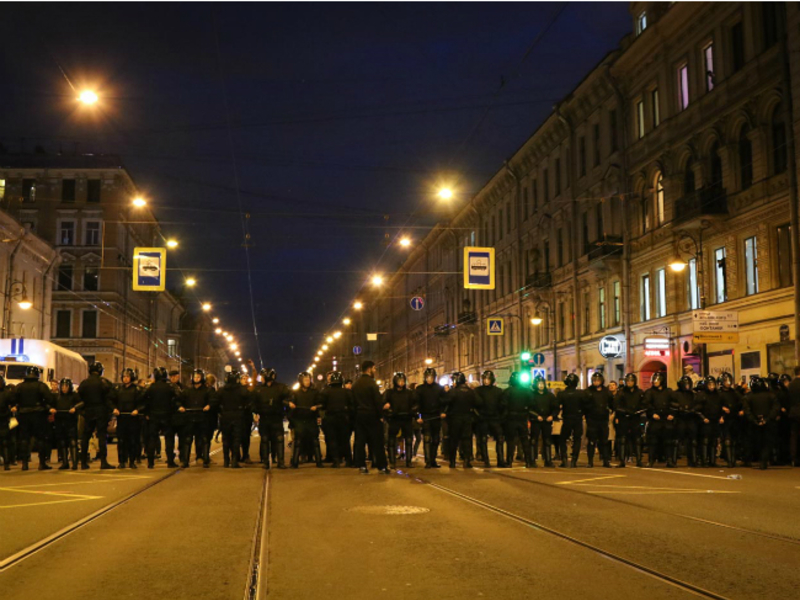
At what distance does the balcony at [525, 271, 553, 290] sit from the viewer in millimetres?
48000

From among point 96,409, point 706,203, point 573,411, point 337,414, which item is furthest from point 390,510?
point 706,203

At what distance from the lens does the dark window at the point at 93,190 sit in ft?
250

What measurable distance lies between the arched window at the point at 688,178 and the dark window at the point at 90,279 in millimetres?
53462

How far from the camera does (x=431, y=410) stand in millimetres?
18828

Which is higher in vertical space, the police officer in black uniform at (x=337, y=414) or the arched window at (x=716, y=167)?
the arched window at (x=716, y=167)

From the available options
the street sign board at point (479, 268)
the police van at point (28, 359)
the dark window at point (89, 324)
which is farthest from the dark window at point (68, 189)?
the street sign board at point (479, 268)

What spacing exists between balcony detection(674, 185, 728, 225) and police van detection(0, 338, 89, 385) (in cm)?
2178

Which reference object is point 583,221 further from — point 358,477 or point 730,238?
point 358,477

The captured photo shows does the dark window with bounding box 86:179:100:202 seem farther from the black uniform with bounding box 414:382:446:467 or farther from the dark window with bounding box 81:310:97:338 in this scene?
the black uniform with bounding box 414:382:446:467

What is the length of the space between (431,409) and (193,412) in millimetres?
4640

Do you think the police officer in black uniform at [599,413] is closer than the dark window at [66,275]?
Yes

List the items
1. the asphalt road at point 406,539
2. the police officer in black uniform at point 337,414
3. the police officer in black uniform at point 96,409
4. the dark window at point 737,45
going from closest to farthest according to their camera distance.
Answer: the asphalt road at point 406,539 → the police officer in black uniform at point 337,414 → the police officer in black uniform at point 96,409 → the dark window at point 737,45

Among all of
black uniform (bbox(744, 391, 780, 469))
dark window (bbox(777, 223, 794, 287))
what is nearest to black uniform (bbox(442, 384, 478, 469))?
black uniform (bbox(744, 391, 780, 469))

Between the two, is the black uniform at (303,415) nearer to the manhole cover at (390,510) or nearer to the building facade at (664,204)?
the manhole cover at (390,510)
